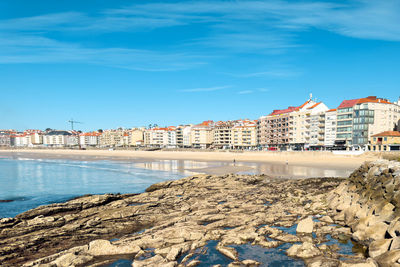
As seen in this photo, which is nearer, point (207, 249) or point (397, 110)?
point (207, 249)

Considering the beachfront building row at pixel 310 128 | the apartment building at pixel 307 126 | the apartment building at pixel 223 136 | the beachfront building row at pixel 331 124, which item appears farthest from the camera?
the apartment building at pixel 223 136

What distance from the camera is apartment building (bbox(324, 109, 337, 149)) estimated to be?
83.9 metres

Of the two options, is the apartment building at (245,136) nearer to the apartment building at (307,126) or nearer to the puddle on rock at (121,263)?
the apartment building at (307,126)

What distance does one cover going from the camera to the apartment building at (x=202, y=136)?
151 m

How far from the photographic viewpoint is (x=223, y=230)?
13172mm

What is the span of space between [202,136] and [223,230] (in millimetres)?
138362

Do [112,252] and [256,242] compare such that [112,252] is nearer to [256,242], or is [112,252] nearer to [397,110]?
[256,242]

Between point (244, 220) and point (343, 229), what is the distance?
483 cm

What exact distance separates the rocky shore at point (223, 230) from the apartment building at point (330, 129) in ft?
234

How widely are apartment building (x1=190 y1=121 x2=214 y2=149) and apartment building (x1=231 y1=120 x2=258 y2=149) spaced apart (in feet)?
72.0

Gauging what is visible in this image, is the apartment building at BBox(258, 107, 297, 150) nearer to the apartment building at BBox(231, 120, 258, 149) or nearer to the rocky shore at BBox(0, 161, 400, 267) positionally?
the apartment building at BBox(231, 120, 258, 149)

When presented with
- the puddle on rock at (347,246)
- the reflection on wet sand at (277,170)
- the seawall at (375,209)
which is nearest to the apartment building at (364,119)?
the reflection on wet sand at (277,170)

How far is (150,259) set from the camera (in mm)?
10125

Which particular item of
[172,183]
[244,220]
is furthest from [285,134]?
[244,220]
